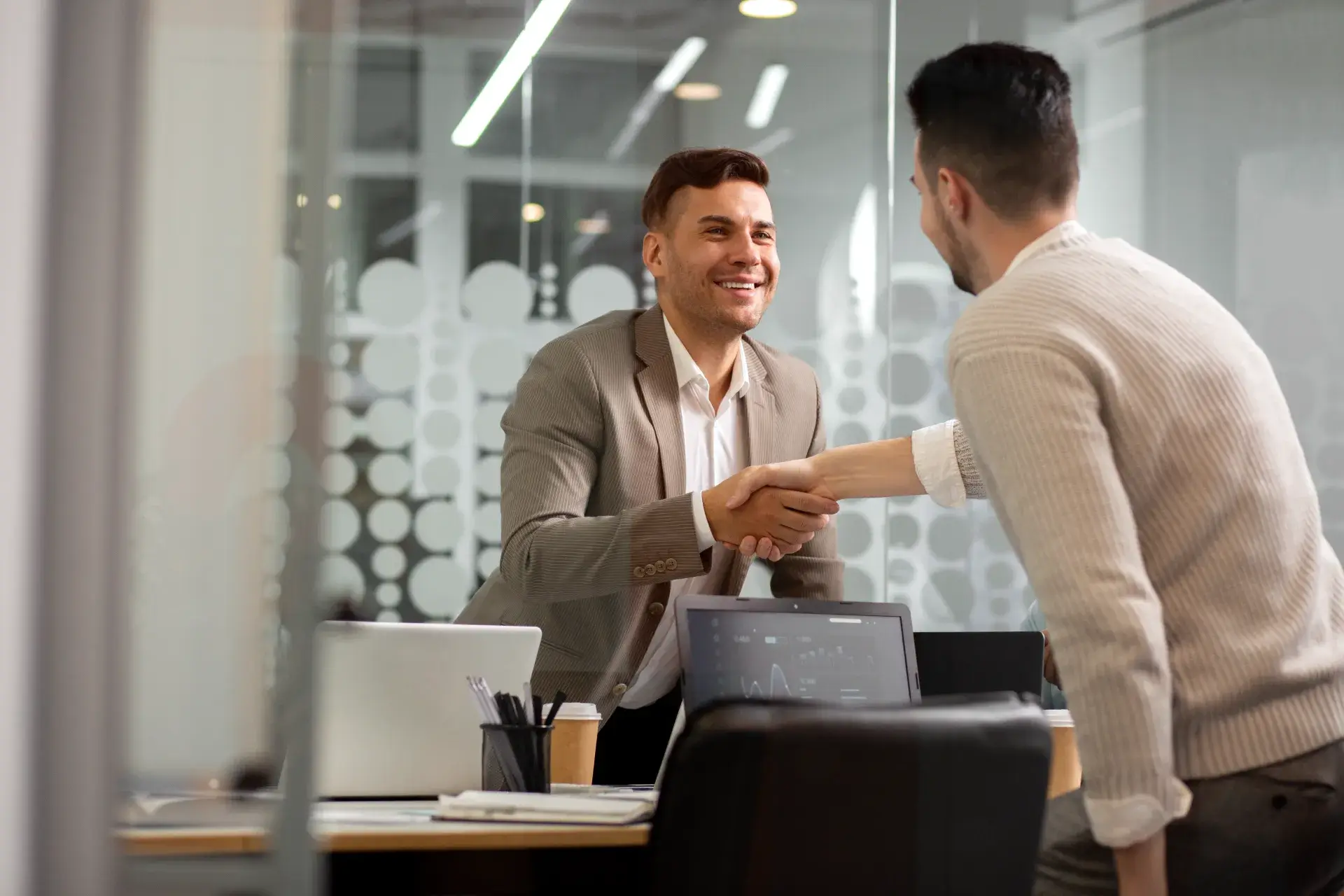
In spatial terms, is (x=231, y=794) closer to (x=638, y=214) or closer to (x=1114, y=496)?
(x=1114, y=496)

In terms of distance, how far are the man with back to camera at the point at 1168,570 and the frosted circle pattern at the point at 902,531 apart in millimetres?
3536

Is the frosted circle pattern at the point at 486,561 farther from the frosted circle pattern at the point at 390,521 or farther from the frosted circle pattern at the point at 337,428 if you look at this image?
the frosted circle pattern at the point at 337,428

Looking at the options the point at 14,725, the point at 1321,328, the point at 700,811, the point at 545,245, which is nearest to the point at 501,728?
the point at 700,811

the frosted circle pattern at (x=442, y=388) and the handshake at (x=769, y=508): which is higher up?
the frosted circle pattern at (x=442, y=388)

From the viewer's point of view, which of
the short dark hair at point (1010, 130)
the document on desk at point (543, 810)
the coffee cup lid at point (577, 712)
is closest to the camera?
the document on desk at point (543, 810)

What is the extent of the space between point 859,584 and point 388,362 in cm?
179

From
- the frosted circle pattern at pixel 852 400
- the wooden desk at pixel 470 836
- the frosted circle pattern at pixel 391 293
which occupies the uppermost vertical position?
the frosted circle pattern at pixel 391 293

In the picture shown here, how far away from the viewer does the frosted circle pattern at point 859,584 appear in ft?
16.9

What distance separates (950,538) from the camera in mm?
5238

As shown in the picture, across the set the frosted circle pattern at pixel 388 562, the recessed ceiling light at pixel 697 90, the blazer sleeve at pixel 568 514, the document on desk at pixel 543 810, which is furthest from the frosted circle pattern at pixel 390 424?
the document on desk at pixel 543 810

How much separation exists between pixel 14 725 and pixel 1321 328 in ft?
17.0

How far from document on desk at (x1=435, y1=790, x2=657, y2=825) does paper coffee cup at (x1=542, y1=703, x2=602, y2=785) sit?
1.48ft

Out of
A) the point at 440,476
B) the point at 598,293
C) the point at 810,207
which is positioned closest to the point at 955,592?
the point at 810,207

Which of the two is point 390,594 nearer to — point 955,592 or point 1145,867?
point 955,592
